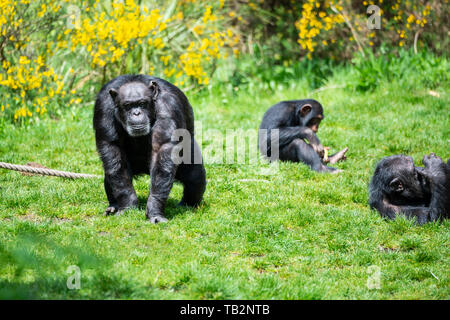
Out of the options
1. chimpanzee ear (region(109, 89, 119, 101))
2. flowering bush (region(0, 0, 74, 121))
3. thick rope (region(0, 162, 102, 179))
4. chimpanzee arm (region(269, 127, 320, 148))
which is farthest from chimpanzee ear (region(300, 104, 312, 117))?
flowering bush (region(0, 0, 74, 121))

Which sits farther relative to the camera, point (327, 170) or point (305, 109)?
point (305, 109)

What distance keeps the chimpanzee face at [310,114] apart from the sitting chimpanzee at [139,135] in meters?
3.42

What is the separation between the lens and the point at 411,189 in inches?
265

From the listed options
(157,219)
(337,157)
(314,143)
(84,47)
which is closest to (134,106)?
(157,219)

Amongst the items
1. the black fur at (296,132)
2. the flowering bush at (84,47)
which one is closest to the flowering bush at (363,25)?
the flowering bush at (84,47)

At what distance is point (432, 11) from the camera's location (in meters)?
13.9

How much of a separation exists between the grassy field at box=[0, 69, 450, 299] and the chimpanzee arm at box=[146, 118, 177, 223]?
0.69ft

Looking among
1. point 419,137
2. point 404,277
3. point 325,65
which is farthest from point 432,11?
point 404,277

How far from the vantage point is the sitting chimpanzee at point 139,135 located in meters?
6.23

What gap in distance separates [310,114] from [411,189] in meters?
3.20

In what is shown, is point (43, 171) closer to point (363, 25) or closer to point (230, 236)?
point (230, 236)

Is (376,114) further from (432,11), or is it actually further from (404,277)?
(404,277)

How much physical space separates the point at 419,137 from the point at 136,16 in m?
6.52

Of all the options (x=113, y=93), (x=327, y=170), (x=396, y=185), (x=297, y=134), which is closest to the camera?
(x=113, y=93)
